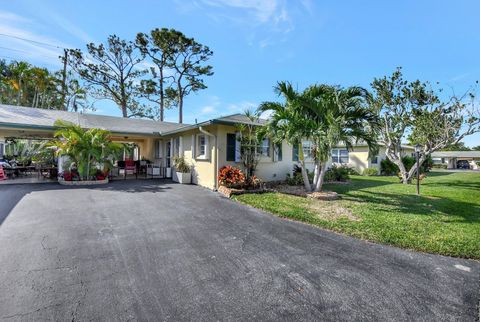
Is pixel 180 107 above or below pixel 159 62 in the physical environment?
below

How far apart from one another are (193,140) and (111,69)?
18116 millimetres

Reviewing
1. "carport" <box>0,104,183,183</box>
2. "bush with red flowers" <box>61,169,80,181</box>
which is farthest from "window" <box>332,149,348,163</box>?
"bush with red flowers" <box>61,169,80,181</box>

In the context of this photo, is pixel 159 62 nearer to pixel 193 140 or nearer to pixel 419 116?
pixel 193 140

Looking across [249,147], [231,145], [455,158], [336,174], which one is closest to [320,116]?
[249,147]

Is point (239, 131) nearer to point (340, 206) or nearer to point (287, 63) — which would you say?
point (340, 206)

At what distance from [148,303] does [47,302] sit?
3.55 feet

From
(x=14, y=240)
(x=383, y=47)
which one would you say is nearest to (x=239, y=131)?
(x=14, y=240)

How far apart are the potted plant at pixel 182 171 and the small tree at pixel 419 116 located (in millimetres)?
11689

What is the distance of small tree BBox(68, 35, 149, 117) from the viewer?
22.2 metres

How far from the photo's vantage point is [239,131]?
977 centimetres

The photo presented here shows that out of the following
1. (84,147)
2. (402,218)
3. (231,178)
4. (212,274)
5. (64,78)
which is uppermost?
(64,78)

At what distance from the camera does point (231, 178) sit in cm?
902

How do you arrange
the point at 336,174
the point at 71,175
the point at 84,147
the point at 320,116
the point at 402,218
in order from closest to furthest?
1. the point at 402,218
2. the point at 320,116
3. the point at 84,147
4. the point at 71,175
5. the point at 336,174

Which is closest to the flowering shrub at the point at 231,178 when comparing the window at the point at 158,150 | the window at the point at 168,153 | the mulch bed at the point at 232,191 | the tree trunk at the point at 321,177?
the mulch bed at the point at 232,191
